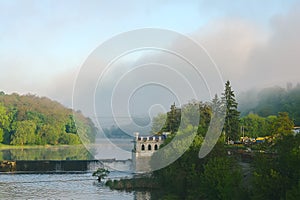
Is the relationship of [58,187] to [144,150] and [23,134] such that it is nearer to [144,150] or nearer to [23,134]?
[144,150]

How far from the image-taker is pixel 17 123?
289 feet

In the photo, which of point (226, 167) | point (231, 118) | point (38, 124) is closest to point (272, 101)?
point (38, 124)

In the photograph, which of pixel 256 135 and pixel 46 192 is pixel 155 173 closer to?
pixel 46 192

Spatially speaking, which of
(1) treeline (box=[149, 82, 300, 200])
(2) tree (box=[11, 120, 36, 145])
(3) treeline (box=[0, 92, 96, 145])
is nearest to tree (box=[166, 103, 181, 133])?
(1) treeline (box=[149, 82, 300, 200])

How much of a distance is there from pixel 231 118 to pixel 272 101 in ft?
199

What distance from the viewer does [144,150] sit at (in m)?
45.6

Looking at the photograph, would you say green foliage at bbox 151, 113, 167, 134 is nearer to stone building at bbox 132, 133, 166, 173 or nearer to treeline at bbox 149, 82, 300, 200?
stone building at bbox 132, 133, 166, 173

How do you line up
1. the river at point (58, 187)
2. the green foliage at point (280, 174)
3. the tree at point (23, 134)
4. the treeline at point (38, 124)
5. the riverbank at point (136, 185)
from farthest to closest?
the treeline at point (38, 124) → the tree at point (23, 134) → the riverbank at point (136, 185) → the river at point (58, 187) → the green foliage at point (280, 174)

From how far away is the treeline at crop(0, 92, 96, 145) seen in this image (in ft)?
283

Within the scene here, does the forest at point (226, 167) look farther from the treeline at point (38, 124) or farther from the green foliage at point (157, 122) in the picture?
the treeline at point (38, 124)

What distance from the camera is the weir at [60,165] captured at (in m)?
47.5

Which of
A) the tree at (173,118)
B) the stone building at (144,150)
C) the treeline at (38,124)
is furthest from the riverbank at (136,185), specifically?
the treeline at (38,124)

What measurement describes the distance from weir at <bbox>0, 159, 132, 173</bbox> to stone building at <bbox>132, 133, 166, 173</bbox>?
8.50 ft

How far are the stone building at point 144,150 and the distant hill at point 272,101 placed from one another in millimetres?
24539
